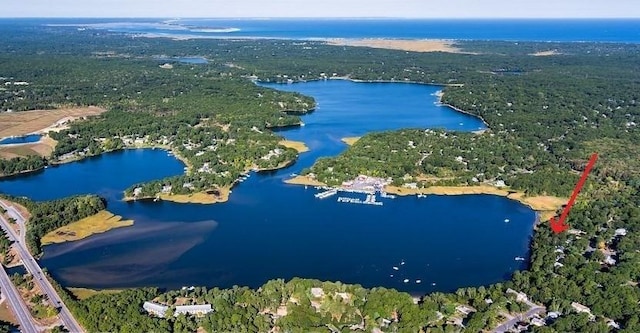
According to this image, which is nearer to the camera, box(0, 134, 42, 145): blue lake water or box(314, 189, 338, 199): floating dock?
box(314, 189, 338, 199): floating dock

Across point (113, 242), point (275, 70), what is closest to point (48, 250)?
point (113, 242)

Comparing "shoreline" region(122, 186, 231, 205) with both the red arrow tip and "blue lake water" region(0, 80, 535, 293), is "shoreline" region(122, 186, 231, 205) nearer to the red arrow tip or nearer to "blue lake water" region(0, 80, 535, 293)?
"blue lake water" region(0, 80, 535, 293)

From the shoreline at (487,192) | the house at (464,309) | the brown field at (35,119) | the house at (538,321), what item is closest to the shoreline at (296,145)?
the shoreline at (487,192)

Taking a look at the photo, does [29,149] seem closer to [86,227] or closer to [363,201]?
[86,227]

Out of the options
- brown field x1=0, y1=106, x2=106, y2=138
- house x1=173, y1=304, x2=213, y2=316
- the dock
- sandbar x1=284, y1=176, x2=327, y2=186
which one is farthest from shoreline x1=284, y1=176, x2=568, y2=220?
brown field x1=0, y1=106, x2=106, y2=138

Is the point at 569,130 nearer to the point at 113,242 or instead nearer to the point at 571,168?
the point at 571,168

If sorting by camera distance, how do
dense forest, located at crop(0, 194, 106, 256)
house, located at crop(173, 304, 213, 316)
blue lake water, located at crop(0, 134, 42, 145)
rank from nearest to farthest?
house, located at crop(173, 304, 213, 316) → dense forest, located at crop(0, 194, 106, 256) → blue lake water, located at crop(0, 134, 42, 145)

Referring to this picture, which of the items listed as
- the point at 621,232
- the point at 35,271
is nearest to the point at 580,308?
the point at 621,232
